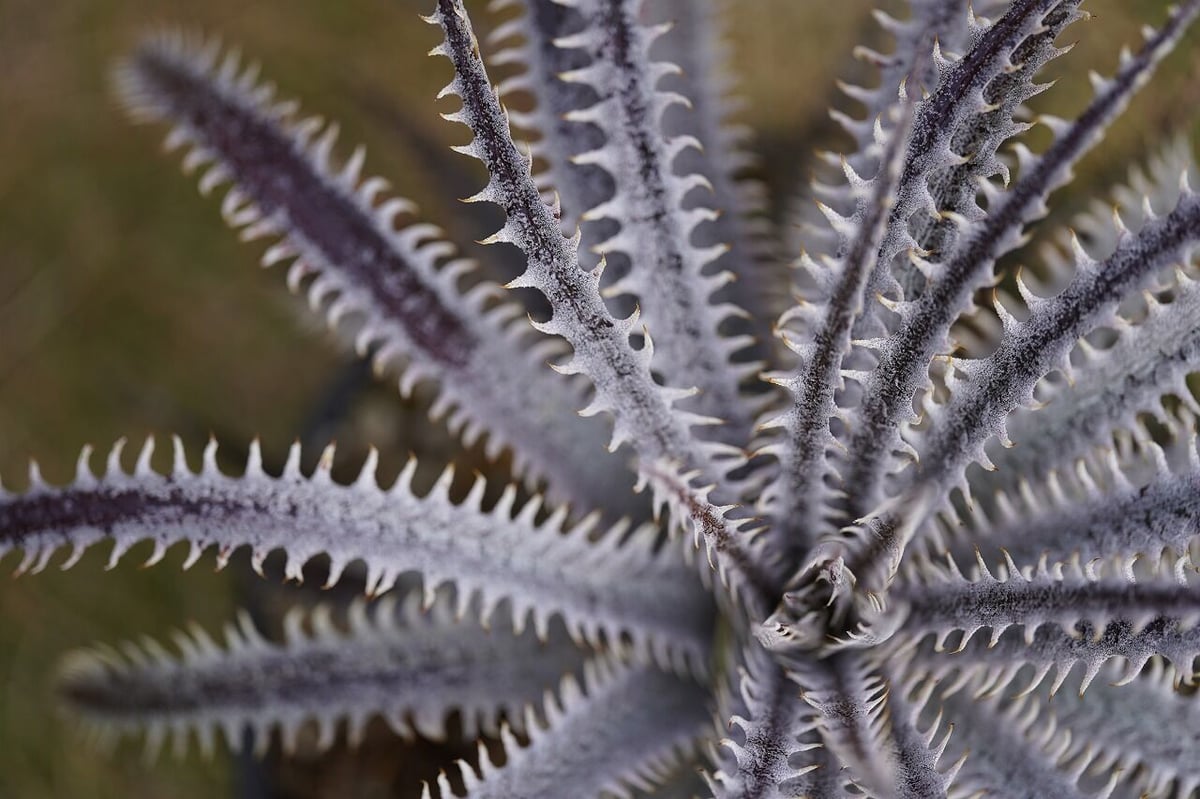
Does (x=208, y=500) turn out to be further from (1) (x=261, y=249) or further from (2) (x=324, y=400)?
(1) (x=261, y=249)

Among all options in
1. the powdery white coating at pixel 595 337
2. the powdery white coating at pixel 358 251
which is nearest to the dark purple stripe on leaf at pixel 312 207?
the powdery white coating at pixel 358 251

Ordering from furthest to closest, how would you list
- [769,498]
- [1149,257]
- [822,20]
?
[822,20] → [769,498] → [1149,257]

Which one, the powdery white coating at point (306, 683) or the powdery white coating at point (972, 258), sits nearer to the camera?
the powdery white coating at point (972, 258)

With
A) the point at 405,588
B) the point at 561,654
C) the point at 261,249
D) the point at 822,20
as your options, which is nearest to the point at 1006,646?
the point at 561,654

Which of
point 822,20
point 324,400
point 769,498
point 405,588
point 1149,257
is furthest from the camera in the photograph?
point 822,20

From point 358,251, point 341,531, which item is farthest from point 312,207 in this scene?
point 341,531

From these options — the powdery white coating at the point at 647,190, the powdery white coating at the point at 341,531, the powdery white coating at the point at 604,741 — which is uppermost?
the powdery white coating at the point at 647,190

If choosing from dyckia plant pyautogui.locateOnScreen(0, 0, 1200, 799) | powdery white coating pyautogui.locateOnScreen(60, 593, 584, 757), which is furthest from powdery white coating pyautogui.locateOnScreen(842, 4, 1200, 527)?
powdery white coating pyautogui.locateOnScreen(60, 593, 584, 757)

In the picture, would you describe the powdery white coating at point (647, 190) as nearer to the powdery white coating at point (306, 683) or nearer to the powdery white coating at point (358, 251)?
the powdery white coating at point (358, 251)
